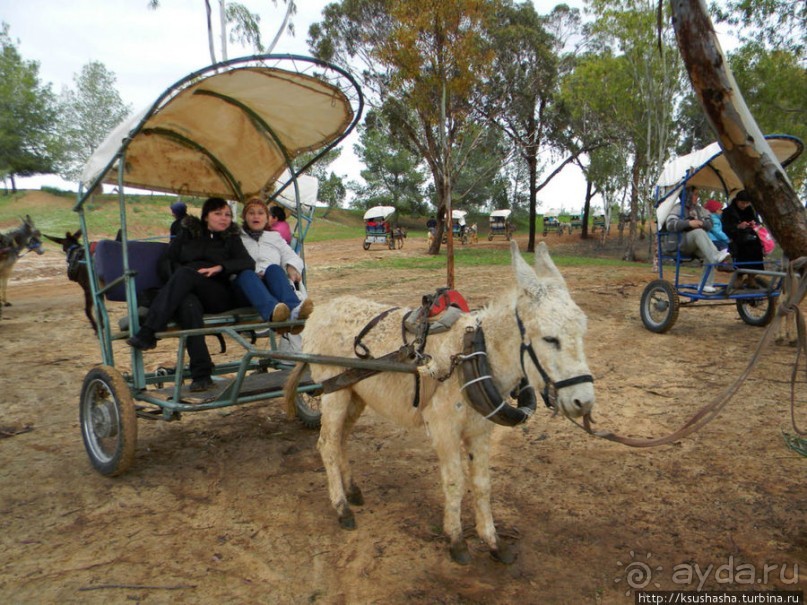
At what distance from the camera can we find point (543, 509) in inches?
145

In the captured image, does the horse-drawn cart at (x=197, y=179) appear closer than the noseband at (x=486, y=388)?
No

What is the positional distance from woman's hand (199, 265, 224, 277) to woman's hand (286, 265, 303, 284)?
713 mm

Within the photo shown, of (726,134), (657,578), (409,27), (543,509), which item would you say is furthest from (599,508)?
(409,27)

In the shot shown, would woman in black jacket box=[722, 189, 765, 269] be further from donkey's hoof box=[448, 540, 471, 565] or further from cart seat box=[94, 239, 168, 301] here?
cart seat box=[94, 239, 168, 301]

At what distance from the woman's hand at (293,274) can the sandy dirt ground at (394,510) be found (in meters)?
1.51

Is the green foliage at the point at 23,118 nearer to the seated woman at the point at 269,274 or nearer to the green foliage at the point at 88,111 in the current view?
the green foliage at the point at 88,111

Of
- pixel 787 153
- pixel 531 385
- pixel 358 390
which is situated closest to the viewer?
pixel 531 385

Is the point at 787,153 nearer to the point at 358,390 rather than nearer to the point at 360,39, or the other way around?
the point at 358,390

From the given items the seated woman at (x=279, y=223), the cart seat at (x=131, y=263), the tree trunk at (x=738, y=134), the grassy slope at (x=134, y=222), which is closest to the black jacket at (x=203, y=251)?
the cart seat at (x=131, y=263)

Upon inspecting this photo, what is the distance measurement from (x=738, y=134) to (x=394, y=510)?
3193mm

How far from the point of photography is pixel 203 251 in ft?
15.7

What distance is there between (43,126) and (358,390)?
46183 mm

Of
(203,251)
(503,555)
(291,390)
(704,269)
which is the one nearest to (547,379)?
(503,555)

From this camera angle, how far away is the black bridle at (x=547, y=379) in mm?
2416
